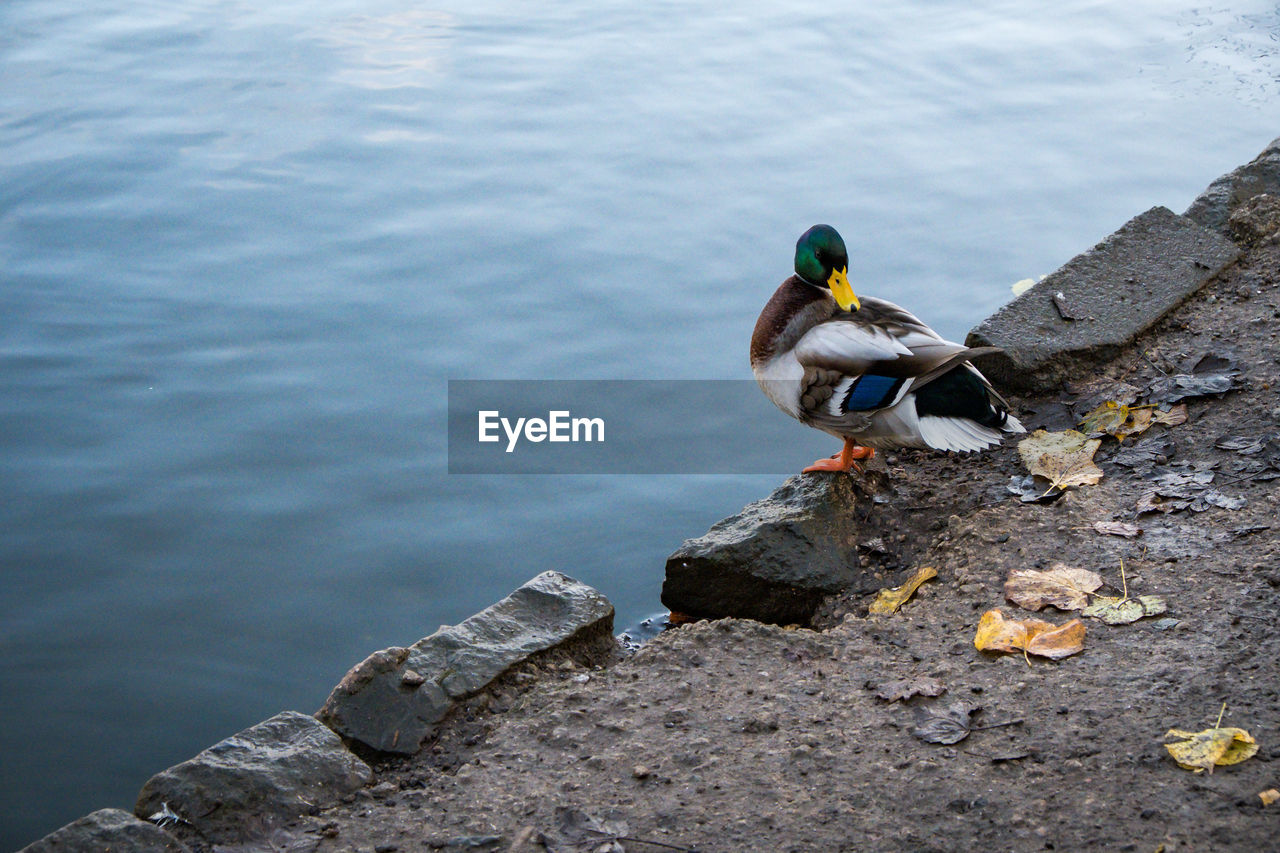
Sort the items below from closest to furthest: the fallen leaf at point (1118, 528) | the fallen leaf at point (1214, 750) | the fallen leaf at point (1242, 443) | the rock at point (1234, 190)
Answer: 1. the fallen leaf at point (1214, 750)
2. the fallen leaf at point (1118, 528)
3. the fallen leaf at point (1242, 443)
4. the rock at point (1234, 190)

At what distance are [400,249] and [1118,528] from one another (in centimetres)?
380

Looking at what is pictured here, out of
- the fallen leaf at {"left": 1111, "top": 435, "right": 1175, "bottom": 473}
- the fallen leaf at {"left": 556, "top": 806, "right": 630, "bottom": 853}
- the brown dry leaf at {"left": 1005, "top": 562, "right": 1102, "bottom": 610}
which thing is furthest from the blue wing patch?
the fallen leaf at {"left": 556, "top": 806, "right": 630, "bottom": 853}

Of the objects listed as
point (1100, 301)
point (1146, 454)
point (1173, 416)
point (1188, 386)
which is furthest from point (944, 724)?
point (1100, 301)

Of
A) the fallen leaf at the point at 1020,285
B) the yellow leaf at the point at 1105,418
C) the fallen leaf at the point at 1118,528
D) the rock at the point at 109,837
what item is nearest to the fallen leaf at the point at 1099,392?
the yellow leaf at the point at 1105,418

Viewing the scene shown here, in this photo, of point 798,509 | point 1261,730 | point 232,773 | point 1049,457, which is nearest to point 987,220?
point 1049,457

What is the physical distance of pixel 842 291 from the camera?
3.37 m

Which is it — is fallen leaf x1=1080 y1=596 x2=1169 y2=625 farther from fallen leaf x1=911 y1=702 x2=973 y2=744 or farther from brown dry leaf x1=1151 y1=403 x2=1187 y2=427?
brown dry leaf x1=1151 y1=403 x2=1187 y2=427

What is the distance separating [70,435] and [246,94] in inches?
134

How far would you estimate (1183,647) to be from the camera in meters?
2.44

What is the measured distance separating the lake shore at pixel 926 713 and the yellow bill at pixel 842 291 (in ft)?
1.80

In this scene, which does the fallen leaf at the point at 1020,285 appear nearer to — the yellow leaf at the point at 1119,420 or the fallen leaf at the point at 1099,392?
the fallen leaf at the point at 1099,392

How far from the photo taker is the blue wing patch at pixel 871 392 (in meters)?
3.14

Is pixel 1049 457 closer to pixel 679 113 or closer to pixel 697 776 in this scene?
pixel 697 776

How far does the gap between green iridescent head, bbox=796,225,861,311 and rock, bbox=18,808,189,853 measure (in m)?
2.19
